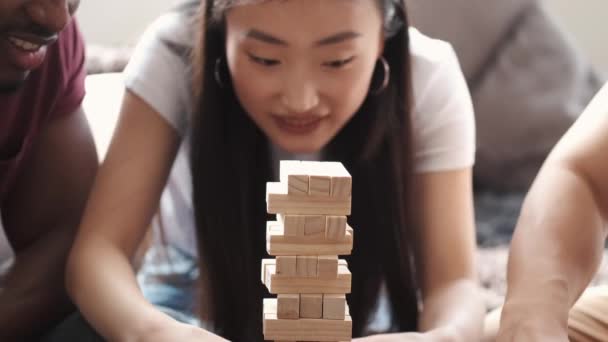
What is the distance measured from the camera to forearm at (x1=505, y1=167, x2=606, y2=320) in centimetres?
106

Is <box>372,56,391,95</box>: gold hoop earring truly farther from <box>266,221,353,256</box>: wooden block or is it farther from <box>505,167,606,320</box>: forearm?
<box>266,221,353,256</box>: wooden block

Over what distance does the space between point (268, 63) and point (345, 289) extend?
41cm

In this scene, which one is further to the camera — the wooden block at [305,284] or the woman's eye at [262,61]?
the woman's eye at [262,61]

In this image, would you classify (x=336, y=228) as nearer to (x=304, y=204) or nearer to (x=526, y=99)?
(x=304, y=204)

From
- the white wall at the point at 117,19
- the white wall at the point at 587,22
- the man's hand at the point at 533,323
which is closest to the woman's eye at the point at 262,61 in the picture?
the man's hand at the point at 533,323

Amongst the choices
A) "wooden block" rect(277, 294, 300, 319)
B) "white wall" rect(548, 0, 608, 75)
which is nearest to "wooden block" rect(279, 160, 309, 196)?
"wooden block" rect(277, 294, 300, 319)

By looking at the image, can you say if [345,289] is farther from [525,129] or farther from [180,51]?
[525,129]

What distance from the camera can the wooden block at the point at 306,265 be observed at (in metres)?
0.91

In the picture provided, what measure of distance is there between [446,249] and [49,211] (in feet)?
2.06

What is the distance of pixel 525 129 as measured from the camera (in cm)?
236

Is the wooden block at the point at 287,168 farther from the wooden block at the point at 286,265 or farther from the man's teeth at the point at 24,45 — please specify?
the man's teeth at the point at 24,45

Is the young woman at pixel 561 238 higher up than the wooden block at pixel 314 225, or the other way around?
the wooden block at pixel 314 225

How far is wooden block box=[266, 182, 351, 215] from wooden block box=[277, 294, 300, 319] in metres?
0.10

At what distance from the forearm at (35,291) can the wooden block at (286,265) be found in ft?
1.79
